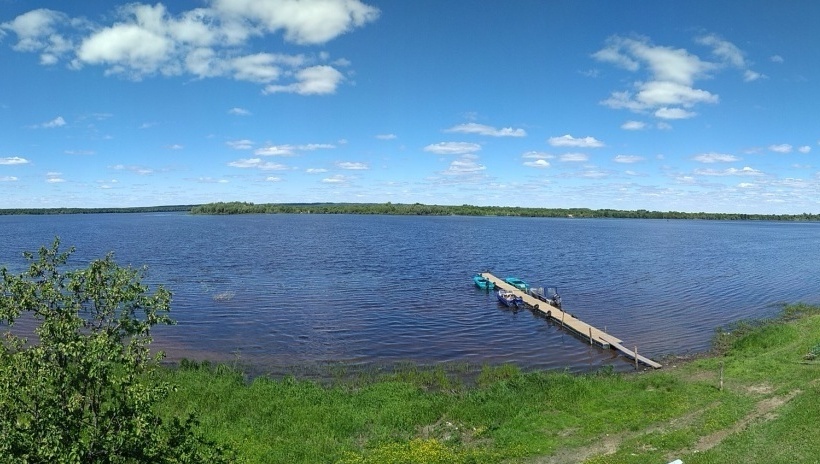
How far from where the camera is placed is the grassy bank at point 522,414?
1808cm

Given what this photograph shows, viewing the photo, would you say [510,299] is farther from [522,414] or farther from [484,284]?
[522,414]

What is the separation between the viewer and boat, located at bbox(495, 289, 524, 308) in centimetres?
5131

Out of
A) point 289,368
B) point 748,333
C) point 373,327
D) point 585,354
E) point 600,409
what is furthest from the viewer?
point 373,327

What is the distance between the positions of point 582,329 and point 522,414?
20.5m

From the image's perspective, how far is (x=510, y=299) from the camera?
169 ft

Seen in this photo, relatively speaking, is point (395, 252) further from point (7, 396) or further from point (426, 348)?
point (7, 396)

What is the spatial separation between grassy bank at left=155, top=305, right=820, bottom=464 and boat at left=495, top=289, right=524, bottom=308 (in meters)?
21.9

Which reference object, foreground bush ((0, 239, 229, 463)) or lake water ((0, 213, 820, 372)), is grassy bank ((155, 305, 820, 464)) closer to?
lake water ((0, 213, 820, 372))

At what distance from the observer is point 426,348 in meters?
35.8

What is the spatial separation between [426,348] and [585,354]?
10436 millimetres

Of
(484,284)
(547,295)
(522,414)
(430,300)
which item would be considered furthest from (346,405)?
(484,284)

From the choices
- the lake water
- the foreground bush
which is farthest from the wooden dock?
the foreground bush

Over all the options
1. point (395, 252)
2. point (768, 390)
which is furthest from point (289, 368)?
point (395, 252)

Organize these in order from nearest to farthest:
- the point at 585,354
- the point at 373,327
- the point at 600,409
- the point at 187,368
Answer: the point at 600,409 → the point at 187,368 → the point at 585,354 → the point at 373,327
